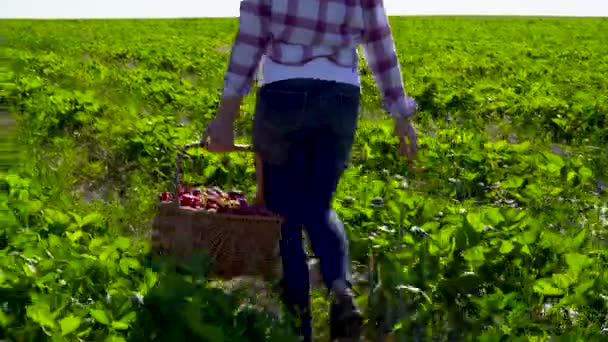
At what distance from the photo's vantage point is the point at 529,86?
38.8 feet

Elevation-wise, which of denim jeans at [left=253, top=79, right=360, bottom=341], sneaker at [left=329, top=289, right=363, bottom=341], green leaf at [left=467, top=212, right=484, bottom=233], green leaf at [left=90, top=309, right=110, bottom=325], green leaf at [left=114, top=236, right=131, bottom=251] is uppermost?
denim jeans at [left=253, top=79, right=360, bottom=341]

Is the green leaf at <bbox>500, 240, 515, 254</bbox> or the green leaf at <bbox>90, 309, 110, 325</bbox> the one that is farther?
the green leaf at <bbox>500, 240, 515, 254</bbox>

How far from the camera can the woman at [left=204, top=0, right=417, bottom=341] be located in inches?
120

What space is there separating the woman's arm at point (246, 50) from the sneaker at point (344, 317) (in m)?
0.73

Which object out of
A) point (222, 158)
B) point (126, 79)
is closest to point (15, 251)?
point (222, 158)

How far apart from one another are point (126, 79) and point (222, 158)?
19.6 feet

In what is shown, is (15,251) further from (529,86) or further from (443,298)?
(529,86)

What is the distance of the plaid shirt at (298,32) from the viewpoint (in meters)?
3.01

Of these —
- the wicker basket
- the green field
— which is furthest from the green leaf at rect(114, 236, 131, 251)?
the wicker basket

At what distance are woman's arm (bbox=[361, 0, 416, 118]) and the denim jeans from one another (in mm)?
191

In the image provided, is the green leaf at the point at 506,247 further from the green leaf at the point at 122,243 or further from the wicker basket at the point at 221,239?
the green leaf at the point at 122,243

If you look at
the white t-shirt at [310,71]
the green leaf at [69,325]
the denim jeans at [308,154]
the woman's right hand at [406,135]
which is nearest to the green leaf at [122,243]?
the denim jeans at [308,154]

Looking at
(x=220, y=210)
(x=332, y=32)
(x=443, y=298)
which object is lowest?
(x=443, y=298)

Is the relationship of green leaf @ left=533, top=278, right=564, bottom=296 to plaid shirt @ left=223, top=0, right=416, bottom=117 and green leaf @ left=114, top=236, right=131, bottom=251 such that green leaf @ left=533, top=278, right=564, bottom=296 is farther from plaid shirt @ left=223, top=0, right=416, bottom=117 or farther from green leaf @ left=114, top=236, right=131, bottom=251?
green leaf @ left=114, top=236, right=131, bottom=251
